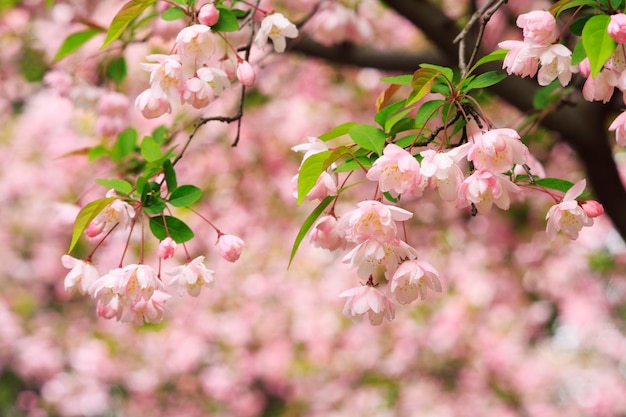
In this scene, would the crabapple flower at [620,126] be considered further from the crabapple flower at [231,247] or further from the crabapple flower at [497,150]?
the crabapple flower at [231,247]

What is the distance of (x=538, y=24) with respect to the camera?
0.84 metres

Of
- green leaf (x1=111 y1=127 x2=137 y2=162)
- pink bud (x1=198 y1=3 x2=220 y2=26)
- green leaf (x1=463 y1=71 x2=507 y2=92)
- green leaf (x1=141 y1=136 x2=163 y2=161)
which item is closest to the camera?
green leaf (x1=463 y1=71 x2=507 y2=92)

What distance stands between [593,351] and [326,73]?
8.37ft

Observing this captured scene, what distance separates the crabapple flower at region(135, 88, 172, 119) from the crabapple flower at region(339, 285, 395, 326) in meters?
0.40

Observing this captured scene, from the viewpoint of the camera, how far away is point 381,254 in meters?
0.84

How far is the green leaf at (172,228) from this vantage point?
1.05 m

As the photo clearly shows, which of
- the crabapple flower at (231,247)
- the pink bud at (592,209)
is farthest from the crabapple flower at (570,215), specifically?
the crabapple flower at (231,247)

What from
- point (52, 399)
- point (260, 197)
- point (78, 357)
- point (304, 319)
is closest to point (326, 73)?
point (260, 197)

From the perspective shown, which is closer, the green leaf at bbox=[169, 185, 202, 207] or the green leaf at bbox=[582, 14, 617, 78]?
the green leaf at bbox=[582, 14, 617, 78]

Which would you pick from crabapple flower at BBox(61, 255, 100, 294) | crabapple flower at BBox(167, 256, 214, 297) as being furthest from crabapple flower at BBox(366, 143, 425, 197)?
crabapple flower at BBox(61, 255, 100, 294)

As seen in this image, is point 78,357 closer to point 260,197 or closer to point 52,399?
point 52,399

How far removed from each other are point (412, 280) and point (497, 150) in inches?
7.4

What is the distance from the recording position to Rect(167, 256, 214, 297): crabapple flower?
1044 mm

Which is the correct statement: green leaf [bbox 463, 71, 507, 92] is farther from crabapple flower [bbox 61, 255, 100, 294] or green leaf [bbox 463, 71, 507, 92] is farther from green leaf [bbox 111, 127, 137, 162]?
green leaf [bbox 111, 127, 137, 162]
